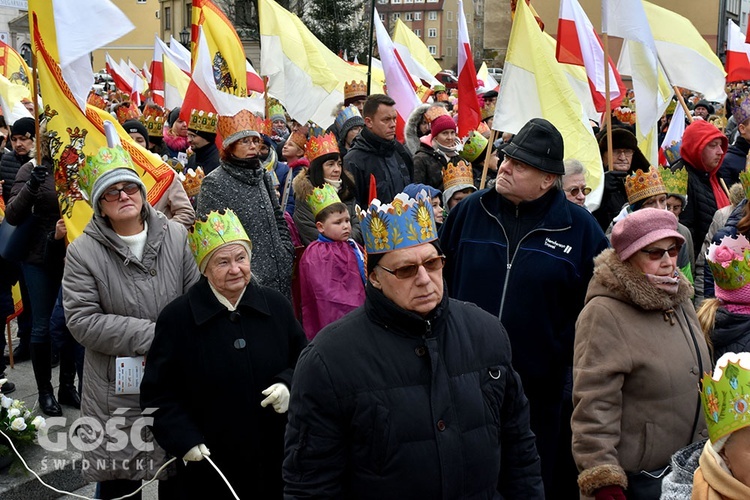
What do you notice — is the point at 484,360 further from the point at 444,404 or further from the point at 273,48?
the point at 273,48

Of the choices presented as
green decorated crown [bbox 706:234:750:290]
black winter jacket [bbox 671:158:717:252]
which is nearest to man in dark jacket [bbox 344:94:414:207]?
black winter jacket [bbox 671:158:717:252]

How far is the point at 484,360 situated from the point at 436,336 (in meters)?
0.19

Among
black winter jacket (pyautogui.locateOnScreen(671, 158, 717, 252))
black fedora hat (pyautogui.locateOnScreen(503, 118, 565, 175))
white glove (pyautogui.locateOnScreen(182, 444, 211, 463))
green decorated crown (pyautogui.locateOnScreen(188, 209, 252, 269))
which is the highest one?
black fedora hat (pyautogui.locateOnScreen(503, 118, 565, 175))

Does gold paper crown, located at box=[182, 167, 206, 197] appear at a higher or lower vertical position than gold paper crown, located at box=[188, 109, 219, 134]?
lower

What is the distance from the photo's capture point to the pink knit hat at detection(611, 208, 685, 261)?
12.9ft

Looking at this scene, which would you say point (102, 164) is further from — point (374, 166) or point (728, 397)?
point (374, 166)

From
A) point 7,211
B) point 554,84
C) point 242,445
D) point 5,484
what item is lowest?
point 5,484

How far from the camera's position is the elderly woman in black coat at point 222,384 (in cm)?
419

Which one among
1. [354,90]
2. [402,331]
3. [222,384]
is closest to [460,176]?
[222,384]

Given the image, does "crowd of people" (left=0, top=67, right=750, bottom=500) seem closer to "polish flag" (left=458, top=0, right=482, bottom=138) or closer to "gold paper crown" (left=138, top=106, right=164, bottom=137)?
"polish flag" (left=458, top=0, right=482, bottom=138)

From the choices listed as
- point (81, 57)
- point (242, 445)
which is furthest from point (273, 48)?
point (242, 445)

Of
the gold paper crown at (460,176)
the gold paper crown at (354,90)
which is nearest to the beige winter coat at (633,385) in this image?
the gold paper crown at (460,176)

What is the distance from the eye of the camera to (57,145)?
21.1 ft

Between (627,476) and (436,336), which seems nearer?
(436,336)
